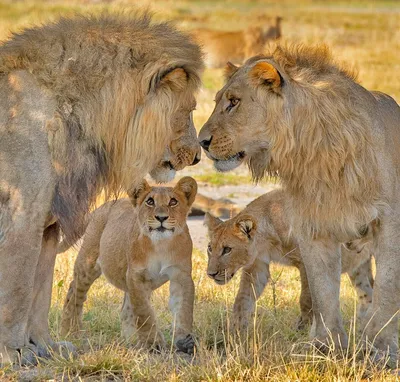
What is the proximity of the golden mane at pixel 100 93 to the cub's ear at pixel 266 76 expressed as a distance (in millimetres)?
258

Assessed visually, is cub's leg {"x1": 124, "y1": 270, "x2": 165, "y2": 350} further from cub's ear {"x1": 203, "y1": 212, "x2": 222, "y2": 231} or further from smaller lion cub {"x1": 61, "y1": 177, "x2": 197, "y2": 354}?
cub's ear {"x1": 203, "y1": 212, "x2": 222, "y2": 231}

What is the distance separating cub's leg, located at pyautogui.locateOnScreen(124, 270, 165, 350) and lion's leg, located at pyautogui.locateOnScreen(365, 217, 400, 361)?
114 centimetres

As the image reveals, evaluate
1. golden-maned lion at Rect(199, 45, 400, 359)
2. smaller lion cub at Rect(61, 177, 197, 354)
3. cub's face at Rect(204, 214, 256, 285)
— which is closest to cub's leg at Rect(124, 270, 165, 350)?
smaller lion cub at Rect(61, 177, 197, 354)

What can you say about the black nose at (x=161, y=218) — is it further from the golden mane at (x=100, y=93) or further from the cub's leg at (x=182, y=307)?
the golden mane at (x=100, y=93)

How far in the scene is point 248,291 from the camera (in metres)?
5.81

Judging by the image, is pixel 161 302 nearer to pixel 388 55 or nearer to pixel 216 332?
pixel 216 332

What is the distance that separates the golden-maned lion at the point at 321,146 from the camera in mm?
4504

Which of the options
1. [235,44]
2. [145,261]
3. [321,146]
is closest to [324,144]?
[321,146]

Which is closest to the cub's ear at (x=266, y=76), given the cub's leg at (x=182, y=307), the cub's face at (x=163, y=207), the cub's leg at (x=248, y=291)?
the cub's face at (x=163, y=207)

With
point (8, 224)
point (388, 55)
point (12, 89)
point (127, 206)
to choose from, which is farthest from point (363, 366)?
point (388, 55)

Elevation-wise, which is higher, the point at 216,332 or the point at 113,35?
the point at 113,35

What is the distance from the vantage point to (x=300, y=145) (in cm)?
452

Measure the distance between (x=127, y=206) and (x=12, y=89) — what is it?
5.99 feet

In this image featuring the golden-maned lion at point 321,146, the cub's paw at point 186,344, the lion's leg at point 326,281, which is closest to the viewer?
the golden-maned lion at point 321,146
